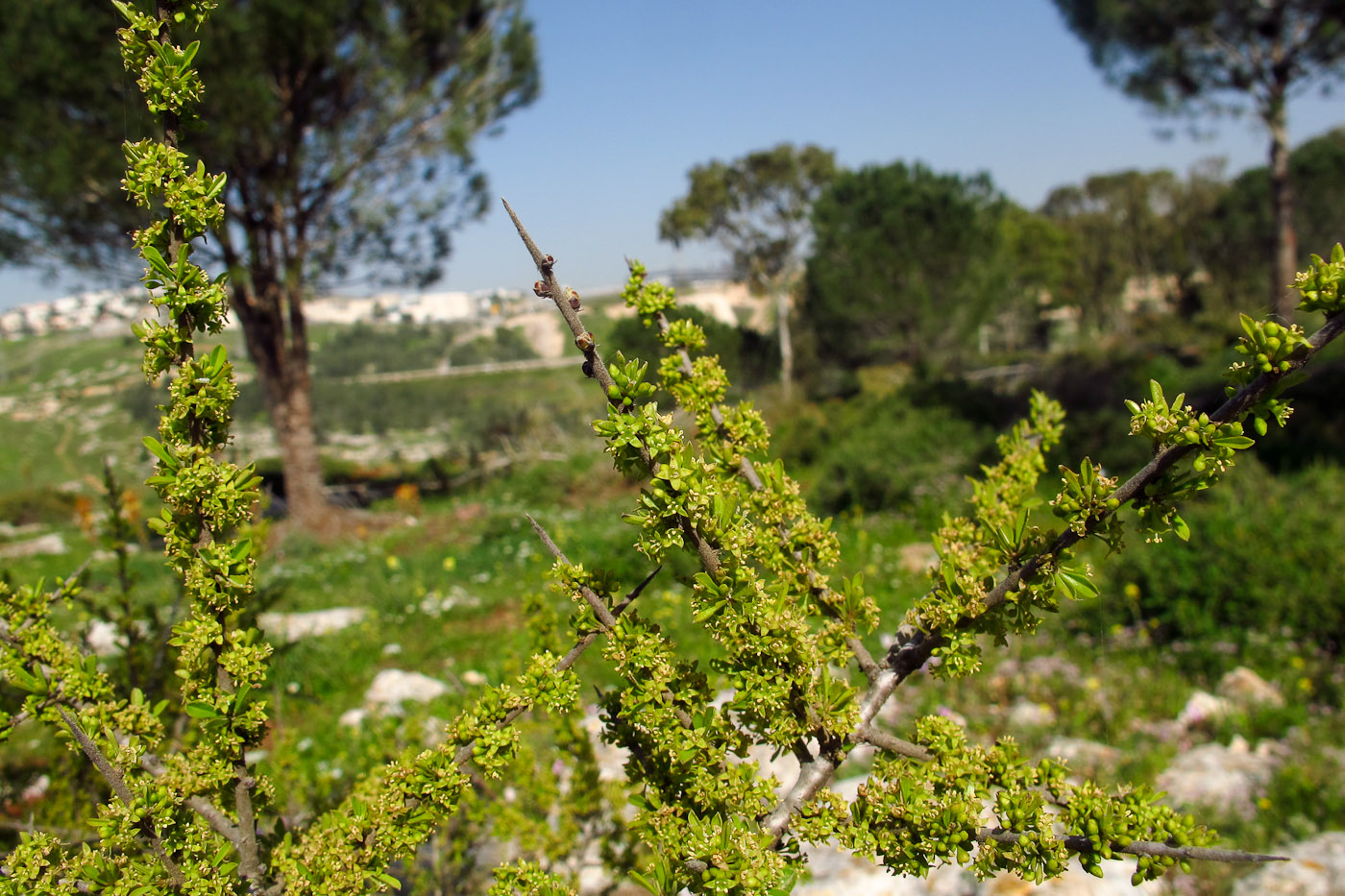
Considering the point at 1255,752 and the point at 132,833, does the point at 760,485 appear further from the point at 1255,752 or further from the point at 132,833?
the point at 1255,752

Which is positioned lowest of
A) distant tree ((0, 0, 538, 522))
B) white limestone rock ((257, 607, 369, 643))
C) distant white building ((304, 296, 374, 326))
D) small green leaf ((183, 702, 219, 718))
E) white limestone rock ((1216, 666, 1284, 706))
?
white limestone rock ((1216, 666, 1284, 706))

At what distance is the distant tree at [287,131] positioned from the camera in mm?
10320

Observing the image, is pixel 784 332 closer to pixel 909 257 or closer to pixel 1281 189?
pixel 909 257

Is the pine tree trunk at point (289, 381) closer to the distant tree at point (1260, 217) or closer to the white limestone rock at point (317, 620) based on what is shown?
the white limestone rock at point (317, 620)

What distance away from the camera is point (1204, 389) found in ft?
36.9

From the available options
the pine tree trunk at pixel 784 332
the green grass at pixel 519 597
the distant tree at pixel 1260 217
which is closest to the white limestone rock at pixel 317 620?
the green grass at pixel 519 597

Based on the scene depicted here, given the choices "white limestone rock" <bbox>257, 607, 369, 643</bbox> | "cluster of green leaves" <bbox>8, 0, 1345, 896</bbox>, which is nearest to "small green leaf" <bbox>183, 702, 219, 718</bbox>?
"cluster of green leaves" <bbox>8, 0, 1345, 896</bbox>

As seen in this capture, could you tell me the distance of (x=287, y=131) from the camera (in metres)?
12.4

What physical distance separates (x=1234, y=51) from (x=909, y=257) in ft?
25.9

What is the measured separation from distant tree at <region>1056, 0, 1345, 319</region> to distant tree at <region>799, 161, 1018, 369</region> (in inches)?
220

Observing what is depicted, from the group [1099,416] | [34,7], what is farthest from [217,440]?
[34,7]

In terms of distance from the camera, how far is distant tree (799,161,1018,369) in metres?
A: 21.2

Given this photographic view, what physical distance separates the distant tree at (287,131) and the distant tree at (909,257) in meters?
10.0

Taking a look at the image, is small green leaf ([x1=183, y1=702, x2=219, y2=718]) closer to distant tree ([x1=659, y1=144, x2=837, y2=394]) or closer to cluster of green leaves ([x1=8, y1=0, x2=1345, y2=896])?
cluster of green leaves ([x1=8, y1=0, x2=1345, y2=896])
